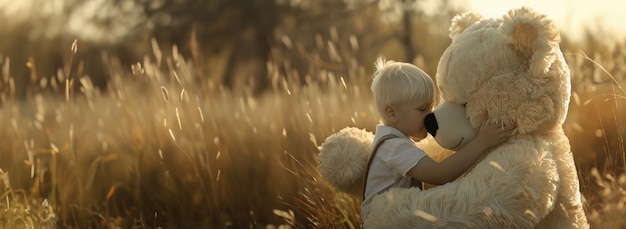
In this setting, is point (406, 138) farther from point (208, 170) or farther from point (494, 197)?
point (208, 170)

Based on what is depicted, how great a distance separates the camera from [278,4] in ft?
43.4

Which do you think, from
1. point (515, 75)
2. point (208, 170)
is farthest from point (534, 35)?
point (208, 170)

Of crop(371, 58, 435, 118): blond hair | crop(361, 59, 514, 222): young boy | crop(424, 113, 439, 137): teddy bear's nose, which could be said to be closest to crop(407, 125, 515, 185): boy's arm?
crop(361, 59, 514, 222): young boy

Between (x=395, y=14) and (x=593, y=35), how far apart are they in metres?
5.28

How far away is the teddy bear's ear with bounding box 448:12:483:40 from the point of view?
2.67m

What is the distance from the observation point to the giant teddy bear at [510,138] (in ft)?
7.39

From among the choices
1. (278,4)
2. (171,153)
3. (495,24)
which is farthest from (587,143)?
(278,4)

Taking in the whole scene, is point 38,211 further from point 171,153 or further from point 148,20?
point 148,20

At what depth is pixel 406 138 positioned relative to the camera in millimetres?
2502

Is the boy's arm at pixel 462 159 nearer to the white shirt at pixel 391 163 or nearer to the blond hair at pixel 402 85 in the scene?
the white shirt at pixel 391 163

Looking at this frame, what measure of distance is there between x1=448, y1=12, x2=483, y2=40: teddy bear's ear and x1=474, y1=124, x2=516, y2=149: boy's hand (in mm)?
433

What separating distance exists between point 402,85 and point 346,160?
39 centimetres

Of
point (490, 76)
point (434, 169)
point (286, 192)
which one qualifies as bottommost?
point (286, 192)

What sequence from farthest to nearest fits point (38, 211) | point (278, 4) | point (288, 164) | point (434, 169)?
point (278, 4) < point (288, 164) < point (38, 211) < point (434, 169)
